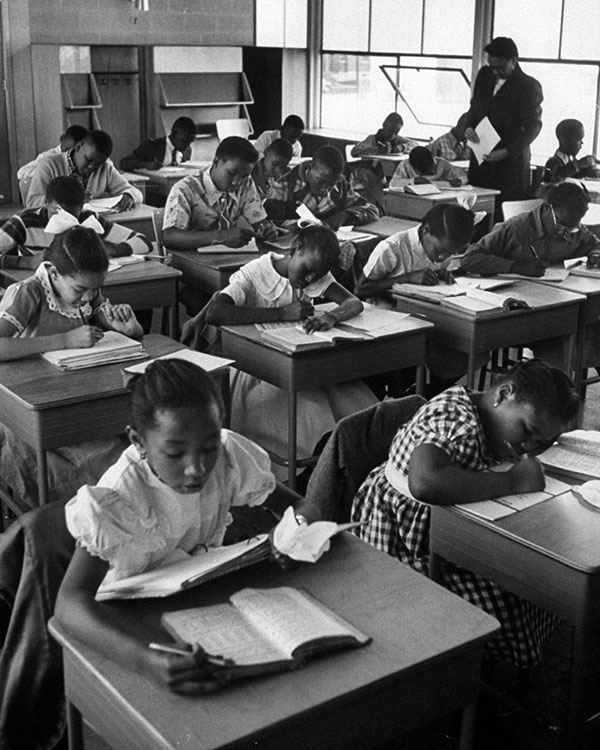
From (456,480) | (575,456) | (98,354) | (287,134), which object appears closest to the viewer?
(456,480)

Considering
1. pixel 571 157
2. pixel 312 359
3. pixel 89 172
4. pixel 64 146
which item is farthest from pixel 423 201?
pixel 312 359

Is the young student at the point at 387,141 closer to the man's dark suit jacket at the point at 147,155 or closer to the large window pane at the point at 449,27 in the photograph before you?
the large window pane at the point at 449,27

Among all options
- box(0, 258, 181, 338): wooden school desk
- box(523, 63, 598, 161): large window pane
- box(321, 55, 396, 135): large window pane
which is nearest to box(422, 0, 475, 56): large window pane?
box(321, 55, 396, 135): large window pane

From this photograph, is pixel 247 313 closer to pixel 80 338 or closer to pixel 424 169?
pixel 80 338

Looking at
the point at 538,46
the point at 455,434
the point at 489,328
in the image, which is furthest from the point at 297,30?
the point at 455,434

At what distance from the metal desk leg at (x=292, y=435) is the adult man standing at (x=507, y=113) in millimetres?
3923

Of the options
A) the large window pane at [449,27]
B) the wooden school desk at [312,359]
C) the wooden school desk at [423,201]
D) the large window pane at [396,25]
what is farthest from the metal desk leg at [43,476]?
the large window pane at [396,25]

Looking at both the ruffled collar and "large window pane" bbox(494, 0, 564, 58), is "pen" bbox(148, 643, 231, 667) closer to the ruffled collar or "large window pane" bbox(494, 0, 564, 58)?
the ruffled collar

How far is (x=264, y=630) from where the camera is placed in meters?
1.54

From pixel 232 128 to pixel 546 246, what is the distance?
589 cm

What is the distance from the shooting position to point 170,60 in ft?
31.8

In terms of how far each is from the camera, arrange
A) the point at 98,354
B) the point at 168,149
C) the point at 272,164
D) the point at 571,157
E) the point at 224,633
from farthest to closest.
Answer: the point at 168,149
the point at 571,157
the point at 272,164
the point at 98,354
the point at 224,633

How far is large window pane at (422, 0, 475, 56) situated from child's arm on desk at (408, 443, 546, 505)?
7435 mm

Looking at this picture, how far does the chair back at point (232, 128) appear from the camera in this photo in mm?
9695
